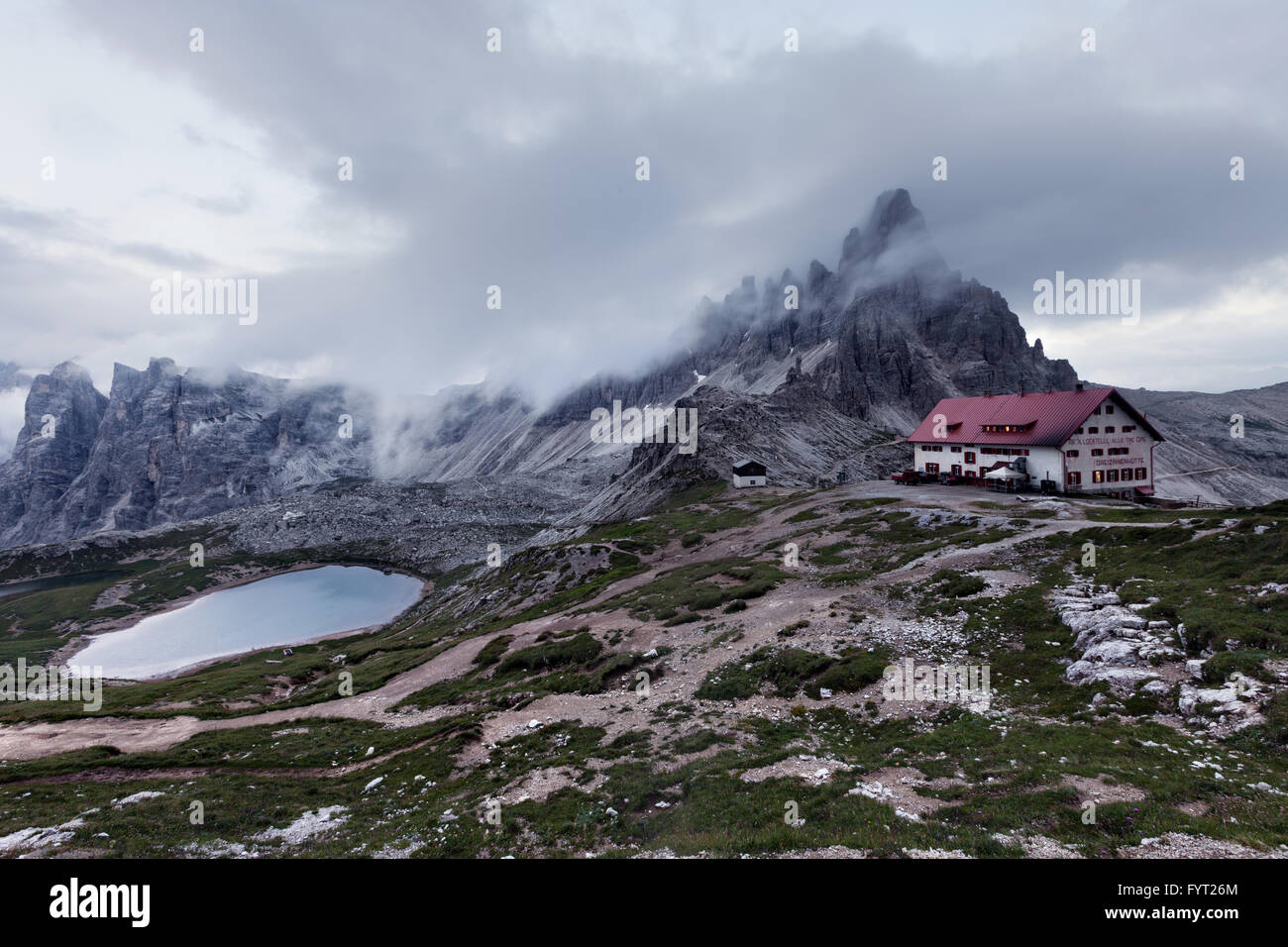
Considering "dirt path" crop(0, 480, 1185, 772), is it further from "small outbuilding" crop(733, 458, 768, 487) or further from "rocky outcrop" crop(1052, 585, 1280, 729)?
"small outbuilding" crop(733, 458, 768, 487)

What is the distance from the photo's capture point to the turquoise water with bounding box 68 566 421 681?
95.2 metres

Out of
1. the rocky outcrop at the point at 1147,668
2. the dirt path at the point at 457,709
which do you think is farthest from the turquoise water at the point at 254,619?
the rocky outcrop at the point at 1147,668

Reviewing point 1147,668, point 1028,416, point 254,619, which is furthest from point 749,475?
point 254,619

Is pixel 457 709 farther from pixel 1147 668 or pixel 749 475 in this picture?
pixel 749 475

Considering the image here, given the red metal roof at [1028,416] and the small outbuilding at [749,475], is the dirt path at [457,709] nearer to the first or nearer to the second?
the red metal roof at [1028,416]

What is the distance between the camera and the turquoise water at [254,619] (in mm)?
95188

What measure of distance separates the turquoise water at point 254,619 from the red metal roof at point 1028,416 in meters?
115

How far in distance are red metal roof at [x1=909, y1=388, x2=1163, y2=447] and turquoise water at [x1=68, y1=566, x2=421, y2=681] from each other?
115 m

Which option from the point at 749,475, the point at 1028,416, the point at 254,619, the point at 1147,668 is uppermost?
the point at 1028,416

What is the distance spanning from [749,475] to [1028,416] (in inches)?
1709

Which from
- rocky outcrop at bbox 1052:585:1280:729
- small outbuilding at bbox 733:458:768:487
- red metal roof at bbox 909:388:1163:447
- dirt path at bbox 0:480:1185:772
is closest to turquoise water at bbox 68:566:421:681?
dirt path at bbox 0:480:1185:772

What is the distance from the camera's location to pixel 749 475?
316ft

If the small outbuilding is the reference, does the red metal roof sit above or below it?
above

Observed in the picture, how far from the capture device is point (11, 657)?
304 ft
